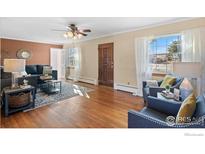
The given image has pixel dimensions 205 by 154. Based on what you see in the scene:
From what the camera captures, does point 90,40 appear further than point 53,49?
Yes

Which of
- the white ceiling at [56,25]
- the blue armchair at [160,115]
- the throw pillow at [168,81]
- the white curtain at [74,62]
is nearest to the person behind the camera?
the blue armchair at [160,115]

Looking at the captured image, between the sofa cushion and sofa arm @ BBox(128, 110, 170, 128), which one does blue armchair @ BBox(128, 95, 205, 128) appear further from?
the sofa cushion

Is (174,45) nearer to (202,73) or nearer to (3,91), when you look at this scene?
(202,73)

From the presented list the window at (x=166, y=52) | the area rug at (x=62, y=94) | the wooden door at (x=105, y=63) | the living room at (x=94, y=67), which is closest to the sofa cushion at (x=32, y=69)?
the living room at (x=94, y=67)

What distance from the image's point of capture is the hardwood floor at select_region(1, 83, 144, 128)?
145cm

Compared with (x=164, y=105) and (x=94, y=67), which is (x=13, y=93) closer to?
(x=94, y=67)

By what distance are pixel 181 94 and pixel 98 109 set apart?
3.47 feet

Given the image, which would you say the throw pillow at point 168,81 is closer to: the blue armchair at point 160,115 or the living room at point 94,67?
the living room at point 94,67

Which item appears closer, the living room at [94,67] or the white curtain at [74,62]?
the living room at [94,67]

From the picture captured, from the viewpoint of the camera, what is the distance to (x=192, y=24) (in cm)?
150

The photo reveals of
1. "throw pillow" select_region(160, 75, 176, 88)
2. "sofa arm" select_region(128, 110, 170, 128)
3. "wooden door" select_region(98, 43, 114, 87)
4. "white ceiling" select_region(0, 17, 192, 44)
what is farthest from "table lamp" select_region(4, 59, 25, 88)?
"throw pillow" select_region(160, 75, 176, 88)

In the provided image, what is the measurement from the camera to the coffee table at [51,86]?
6.29 ft

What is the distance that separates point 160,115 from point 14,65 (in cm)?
191
